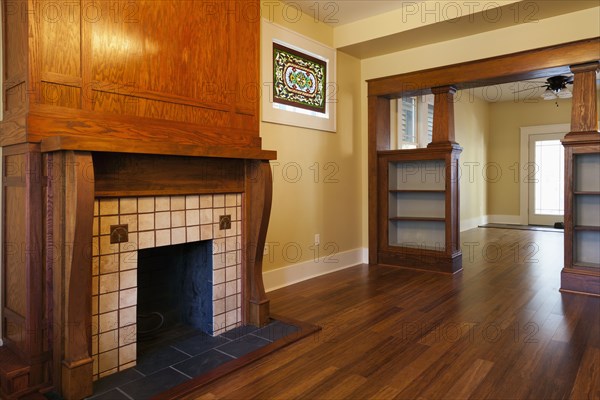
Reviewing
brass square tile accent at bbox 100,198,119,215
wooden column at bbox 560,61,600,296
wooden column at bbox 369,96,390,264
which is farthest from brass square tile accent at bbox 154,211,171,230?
wooden column at bbox 560,61,600,296

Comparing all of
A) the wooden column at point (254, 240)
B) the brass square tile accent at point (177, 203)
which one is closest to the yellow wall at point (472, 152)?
the wooden column at point (254, 240)

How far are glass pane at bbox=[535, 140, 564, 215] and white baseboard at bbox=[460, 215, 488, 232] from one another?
1003 mm

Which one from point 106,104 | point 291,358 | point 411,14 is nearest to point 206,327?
point 291,358

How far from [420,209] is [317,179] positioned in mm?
1340

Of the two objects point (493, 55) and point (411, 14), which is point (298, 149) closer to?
point (411, 14)

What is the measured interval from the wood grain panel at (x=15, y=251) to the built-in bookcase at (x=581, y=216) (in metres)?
3.87

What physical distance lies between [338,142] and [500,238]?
3931mm

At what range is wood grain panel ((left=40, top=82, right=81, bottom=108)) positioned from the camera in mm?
1790

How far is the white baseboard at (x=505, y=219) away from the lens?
28.2ft

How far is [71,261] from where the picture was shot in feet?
5.75

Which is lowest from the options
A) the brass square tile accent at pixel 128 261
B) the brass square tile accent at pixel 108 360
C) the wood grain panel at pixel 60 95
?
the brass square tile accent at pixel 108 360

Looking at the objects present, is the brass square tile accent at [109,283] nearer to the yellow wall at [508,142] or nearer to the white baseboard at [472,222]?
the white baseboard at [472,222]

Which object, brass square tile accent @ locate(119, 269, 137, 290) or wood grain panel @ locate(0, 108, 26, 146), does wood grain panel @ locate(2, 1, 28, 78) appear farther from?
brass square tile accent @ locate(119, 269, 137, 290)

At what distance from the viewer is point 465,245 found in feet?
20.2
